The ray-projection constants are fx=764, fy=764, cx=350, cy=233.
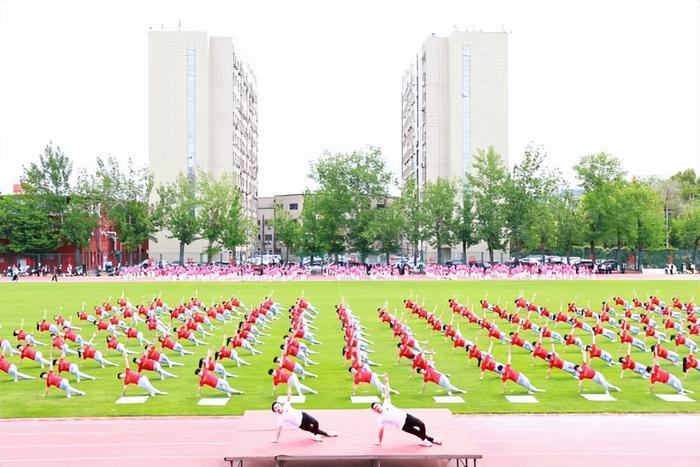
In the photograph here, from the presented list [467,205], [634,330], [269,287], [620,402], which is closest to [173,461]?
[620,402]

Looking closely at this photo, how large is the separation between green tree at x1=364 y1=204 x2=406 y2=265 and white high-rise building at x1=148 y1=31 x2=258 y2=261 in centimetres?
2051

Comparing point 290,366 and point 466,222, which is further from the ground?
point 466,222

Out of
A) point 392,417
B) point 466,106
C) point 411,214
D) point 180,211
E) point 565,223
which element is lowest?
point 392,417

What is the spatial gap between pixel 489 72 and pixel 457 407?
73.1 meters

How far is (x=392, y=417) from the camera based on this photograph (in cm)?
1080

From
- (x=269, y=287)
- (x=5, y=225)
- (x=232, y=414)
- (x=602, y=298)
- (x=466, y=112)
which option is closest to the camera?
(x=232, y=414)

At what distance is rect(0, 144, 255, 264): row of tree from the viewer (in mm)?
75188

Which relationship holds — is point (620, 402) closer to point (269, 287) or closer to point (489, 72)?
point (269, 287)

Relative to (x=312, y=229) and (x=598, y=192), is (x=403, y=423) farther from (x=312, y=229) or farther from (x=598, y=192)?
(x=598, y=192)

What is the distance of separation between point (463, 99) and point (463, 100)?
0.36ft

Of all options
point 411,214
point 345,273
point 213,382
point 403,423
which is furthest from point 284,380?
point 411,214

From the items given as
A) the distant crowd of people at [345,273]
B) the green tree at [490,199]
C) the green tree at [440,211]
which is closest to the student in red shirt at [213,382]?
the distant crowd of people at [345,273]

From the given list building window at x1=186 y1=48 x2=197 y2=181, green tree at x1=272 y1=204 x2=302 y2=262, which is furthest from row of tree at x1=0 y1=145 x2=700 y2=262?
green tree at x1=272 y1=204 x2=302 y2=262

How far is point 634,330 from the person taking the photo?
24.7 meters
